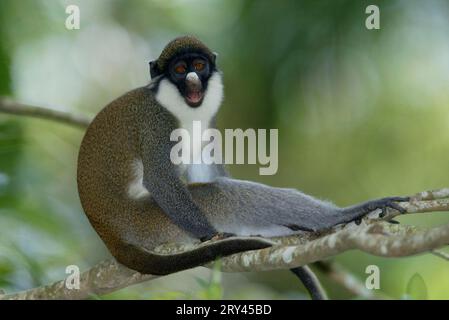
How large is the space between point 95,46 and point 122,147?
1029mm

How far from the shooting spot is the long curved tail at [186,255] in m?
3.63

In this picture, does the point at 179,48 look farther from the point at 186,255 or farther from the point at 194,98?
the point at 186,255

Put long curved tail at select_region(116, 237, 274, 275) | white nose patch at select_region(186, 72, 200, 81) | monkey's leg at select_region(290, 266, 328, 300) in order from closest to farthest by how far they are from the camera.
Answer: long curved tail at select_region(116, 237, 274, 275) → monkey's leg at select_region(290, 266, 328, 300) → white nose patch at select_region(186, 72, 200, 81)

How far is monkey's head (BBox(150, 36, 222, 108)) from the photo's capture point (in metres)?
4.22

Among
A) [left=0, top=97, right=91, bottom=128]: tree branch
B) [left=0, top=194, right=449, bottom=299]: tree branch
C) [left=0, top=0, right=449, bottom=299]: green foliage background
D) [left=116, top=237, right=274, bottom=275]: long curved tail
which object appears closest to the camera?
[left=0, top=194, right=449, bottom=299]: tree branch

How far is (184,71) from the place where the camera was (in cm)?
430

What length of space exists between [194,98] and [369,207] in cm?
128

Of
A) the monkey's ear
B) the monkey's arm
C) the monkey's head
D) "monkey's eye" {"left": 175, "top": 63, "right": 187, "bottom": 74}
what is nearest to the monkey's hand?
the monkey's arm

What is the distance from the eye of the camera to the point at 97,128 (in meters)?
4.27

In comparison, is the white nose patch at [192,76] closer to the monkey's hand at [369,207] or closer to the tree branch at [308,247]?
the tree branch at [308,247]

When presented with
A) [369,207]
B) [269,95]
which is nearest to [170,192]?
[369,207]

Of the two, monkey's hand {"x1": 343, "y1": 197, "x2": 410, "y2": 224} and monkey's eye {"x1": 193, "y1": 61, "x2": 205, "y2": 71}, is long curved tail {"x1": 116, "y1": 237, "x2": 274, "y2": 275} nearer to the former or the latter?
monkey's hand {"x1": 343, "y1": 197, "x2": 410, "y2": 224}

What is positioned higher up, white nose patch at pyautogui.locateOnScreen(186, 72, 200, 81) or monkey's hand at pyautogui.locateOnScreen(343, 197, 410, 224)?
white nose patch at pyautogui.locateOnScreen(186, 72, 200, 81)
